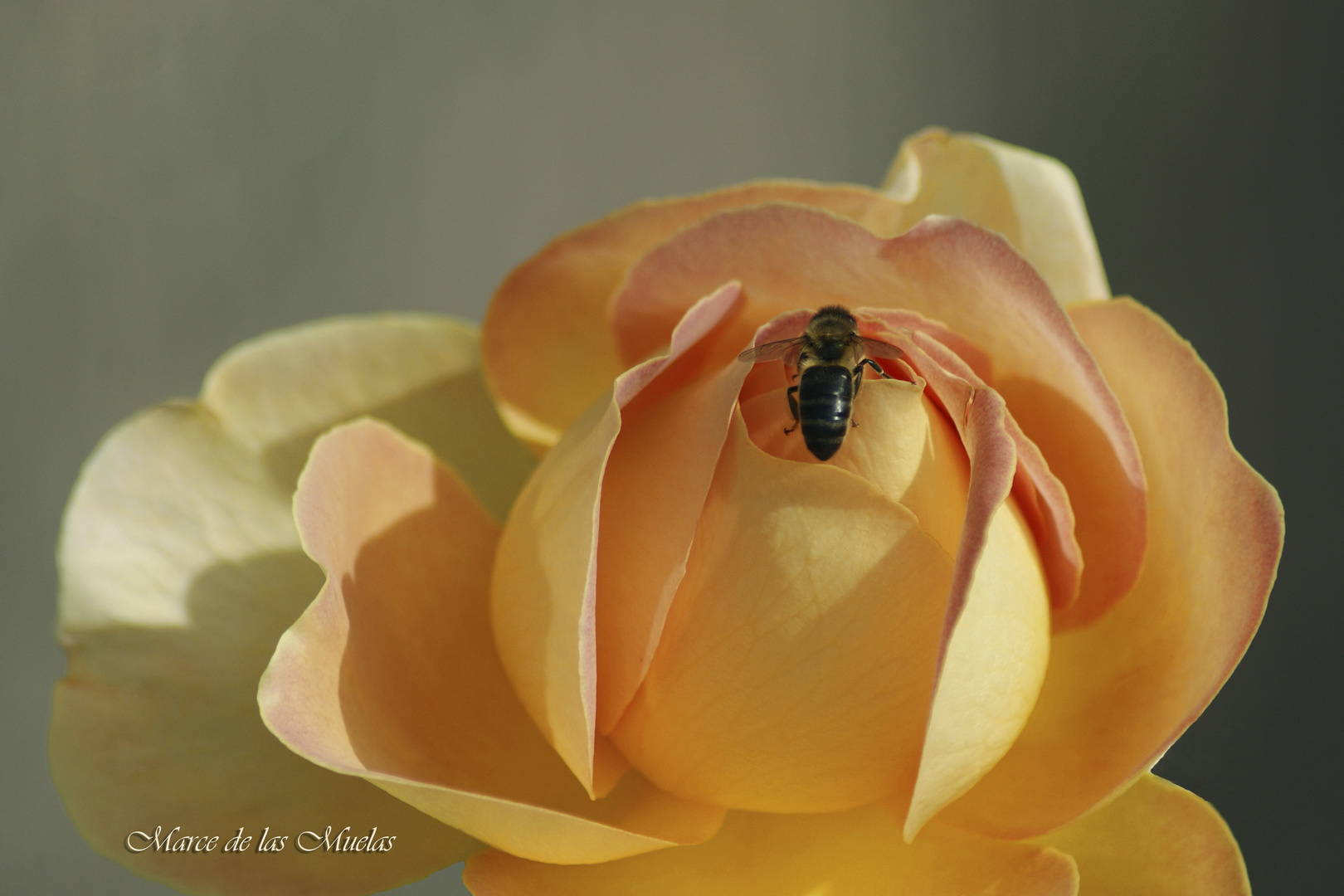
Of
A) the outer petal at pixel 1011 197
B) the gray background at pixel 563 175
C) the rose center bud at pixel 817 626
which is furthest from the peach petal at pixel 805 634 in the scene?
the gray background at pixel 563 175

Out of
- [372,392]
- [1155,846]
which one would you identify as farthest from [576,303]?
[1155,846]

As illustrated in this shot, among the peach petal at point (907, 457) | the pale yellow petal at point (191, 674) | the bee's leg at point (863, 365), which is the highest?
the bee's leg at point (863, 365)

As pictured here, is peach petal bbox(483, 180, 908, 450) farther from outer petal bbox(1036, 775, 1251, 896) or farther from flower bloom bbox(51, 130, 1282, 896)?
outer petal bbox(1036, 775, 1251, 896)

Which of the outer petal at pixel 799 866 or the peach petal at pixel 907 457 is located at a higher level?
the peach petal at pixel 907 457

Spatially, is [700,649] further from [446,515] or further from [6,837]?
[6,837]

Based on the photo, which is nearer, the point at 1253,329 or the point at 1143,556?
the point at 1143,556

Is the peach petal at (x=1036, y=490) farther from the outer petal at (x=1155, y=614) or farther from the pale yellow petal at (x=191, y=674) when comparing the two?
the pale yellow petal at (x=191, y=674)

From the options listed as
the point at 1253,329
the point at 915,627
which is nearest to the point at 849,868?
the point at 915,627
